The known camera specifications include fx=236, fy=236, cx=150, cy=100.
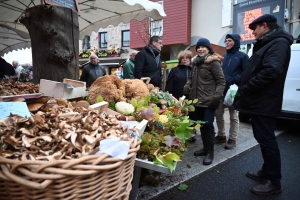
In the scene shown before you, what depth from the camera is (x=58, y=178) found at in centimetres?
73

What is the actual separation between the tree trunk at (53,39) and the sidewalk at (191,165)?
1.57 metres

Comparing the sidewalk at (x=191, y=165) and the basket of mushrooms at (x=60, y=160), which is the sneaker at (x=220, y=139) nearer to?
the sidewalk at (x=191, y=165)

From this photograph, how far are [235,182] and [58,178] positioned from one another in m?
2.54

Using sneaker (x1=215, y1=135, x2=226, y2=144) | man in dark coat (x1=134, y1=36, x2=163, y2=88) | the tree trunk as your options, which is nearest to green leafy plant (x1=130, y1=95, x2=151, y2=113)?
the tree trunk

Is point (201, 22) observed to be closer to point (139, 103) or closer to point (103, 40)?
point (103, 40)

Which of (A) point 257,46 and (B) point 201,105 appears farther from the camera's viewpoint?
(B) point 201,105

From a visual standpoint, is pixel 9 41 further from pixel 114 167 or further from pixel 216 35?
pixel 216 35

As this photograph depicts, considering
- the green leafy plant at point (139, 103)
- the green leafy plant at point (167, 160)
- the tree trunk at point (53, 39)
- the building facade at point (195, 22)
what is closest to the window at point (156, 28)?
the building facade at point (195, 22)

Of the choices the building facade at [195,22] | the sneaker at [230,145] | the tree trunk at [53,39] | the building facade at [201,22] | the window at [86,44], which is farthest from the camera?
the window at [86,44]

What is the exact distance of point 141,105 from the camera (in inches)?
78.3

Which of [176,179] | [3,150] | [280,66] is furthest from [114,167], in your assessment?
[176,179]

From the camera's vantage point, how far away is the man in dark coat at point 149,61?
12.1 ft

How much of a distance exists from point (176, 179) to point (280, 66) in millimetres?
1693

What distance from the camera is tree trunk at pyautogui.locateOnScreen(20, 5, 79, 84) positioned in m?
2.41
